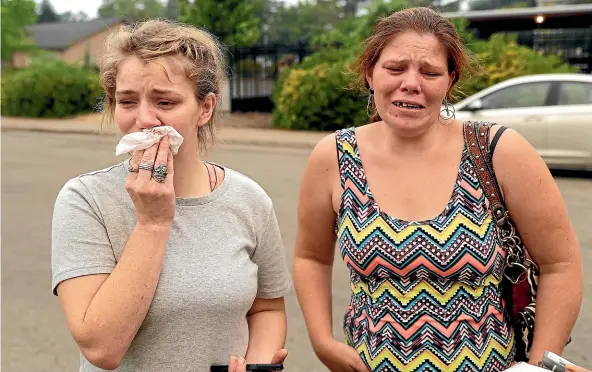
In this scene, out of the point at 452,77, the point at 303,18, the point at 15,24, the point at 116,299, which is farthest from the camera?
the point at 303,18

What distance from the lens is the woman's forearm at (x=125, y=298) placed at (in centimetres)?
175

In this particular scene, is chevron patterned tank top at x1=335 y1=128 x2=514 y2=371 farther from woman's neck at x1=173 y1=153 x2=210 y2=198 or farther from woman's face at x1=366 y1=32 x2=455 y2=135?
woman's neck at x1=173 y1=153 x2=210 y2=198

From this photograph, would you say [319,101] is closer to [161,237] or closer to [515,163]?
[515,163]

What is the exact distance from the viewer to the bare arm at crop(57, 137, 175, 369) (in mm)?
1756

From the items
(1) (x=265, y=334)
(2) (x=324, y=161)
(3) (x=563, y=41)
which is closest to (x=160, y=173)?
(1) (x=265, y=334)

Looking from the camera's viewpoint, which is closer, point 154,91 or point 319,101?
point 154,91

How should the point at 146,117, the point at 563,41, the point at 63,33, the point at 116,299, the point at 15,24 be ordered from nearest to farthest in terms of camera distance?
the point at 116,299
the point at 146,117
the point at 563,41
the point at 15,24
the point at 63,33

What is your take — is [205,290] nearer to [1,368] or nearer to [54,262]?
[54,262]

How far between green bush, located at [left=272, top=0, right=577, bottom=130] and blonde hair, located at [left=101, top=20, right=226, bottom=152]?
46.6 ft

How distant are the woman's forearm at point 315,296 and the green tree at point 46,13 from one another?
122798 millimetres

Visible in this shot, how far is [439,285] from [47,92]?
2530 centimetres

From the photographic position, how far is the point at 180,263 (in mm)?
1938

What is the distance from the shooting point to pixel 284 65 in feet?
75.5

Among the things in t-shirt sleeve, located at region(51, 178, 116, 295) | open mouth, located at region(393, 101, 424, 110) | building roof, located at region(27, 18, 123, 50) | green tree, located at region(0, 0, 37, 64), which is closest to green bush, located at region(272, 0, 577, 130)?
open mouth, located at region(393, 101, 424, 110)
